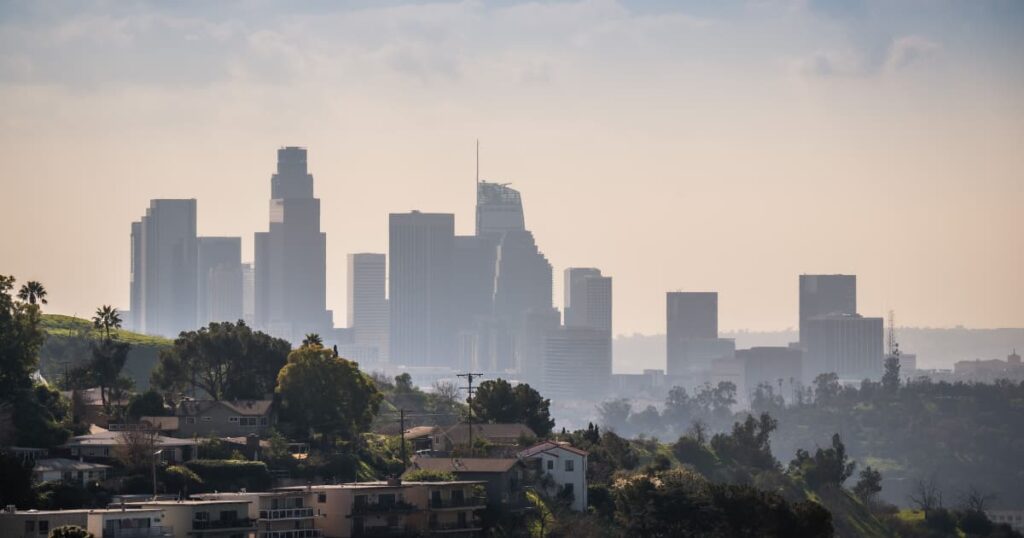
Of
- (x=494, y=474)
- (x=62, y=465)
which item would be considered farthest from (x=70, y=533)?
(x=494, y=474)

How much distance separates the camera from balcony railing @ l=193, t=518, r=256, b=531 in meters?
81.2

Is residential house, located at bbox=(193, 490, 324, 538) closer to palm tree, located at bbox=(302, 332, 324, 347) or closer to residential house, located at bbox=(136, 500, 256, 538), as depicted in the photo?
residential house, located at bbox=(136, 500, 256, 538)

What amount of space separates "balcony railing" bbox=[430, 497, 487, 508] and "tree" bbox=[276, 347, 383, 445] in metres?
17.0

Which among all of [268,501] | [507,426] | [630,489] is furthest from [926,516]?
[268,501]

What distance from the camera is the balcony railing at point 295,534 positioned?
→ 84.4 m

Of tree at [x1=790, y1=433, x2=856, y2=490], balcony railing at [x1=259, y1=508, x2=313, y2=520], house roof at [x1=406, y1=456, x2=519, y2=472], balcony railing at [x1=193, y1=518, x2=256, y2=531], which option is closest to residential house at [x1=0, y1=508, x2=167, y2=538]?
balcony railing at [x1=193, y1=518, x2=256, y2=531]

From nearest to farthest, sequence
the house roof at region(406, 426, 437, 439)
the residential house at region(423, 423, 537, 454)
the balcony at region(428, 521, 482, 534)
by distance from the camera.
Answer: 1. the balcony at region(428, 521, 482, 534)
2. the residential house at region(423, 423, 537, 454)
3. the house roof at region(406, 426, 437, 439)

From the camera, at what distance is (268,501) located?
86438 millimetres

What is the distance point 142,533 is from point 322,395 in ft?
107

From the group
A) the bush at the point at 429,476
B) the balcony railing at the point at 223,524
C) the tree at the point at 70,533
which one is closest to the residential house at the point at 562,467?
the bush at the point at 429,476

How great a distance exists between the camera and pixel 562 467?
105m

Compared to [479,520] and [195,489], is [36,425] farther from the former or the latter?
[479,520]

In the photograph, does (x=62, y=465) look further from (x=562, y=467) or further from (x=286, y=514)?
(x=562, y=467)

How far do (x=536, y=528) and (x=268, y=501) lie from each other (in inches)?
596
